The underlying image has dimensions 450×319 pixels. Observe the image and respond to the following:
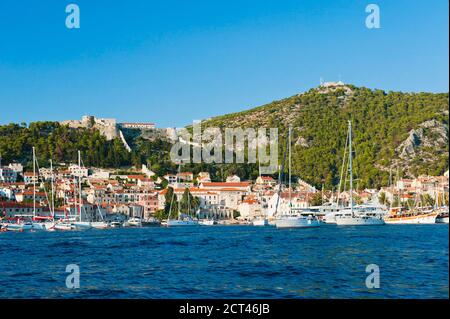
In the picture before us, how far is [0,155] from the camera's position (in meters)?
98.0

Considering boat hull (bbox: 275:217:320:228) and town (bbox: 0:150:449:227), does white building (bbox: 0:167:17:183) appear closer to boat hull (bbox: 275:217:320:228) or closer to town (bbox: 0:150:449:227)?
town (bbox: 0:150:449:227)

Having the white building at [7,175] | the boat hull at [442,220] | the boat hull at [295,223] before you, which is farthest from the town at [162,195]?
the boat hull at [295,223]

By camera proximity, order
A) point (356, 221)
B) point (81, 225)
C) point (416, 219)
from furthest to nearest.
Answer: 1. point (81, 225)
2. point (416, 219)
3. point (356, 221)

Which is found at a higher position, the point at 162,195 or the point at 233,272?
the point at 162,195

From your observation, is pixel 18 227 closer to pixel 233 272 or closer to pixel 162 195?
pixel 162 195

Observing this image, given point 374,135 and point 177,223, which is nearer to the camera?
point 177,223

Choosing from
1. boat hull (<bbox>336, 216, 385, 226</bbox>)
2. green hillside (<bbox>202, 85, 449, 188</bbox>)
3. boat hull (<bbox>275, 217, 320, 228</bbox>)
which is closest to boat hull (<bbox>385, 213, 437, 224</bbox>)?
boat hull (<bbox>336, 216, 385, 226</bbox>)

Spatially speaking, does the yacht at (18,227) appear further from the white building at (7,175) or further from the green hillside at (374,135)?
the green hillside at (374,135)

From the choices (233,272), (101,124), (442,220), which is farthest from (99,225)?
(101,124)

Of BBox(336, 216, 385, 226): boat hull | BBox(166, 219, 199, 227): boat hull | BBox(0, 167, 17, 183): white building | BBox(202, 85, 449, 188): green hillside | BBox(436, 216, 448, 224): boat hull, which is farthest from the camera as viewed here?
BBox(0, 167, 17, 183): white building

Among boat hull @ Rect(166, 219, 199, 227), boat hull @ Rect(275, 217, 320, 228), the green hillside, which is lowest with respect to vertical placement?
boat hull @ Rect(166, 219, 199, 227)

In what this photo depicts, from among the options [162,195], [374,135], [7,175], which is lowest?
[162,195]
